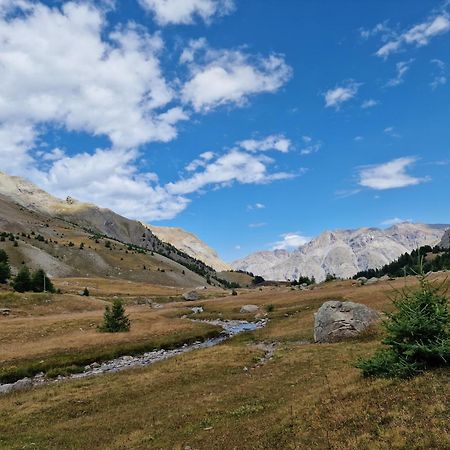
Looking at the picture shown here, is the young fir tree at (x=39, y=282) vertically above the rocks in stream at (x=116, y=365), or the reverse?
the young fir tree at (x=39, y=282)

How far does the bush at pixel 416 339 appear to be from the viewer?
739 inches

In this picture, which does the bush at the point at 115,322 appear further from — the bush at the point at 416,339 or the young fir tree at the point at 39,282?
the young fir tree at the point at 39,282

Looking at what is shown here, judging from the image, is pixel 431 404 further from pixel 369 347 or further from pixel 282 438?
pixel 369 347

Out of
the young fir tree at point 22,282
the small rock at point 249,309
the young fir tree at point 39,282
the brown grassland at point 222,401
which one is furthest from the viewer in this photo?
the young fir tree at point 39,282

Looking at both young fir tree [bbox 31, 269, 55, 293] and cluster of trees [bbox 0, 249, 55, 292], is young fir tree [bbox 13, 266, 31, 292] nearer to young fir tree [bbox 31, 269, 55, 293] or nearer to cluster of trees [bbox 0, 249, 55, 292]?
cluster of trees [bbox 0, 249, 55, 292]

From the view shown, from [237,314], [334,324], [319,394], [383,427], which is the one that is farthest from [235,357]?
[237,314]

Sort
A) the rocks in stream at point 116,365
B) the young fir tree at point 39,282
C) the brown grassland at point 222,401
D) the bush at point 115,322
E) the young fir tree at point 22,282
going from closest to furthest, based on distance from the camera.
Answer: the brown grassland at point 222,401
the rocks in stream at point 116,365
the bush at point 115,322
the young fir tree at point 22,282
the young fir tree at point 39,282

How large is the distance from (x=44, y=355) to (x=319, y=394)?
3581cm

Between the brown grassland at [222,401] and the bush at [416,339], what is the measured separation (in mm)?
886

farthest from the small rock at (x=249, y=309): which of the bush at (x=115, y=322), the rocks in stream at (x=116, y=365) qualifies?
the bush at (x=115, y=322)

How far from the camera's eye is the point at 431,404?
15.0 meters

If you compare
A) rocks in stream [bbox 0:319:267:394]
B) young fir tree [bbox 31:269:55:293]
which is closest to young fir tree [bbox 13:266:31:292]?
young fir tree [bbox 31:269:55:293]

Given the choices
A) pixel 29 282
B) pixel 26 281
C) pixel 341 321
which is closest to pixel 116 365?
pixel 341 321

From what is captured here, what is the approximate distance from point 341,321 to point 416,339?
2610cm
